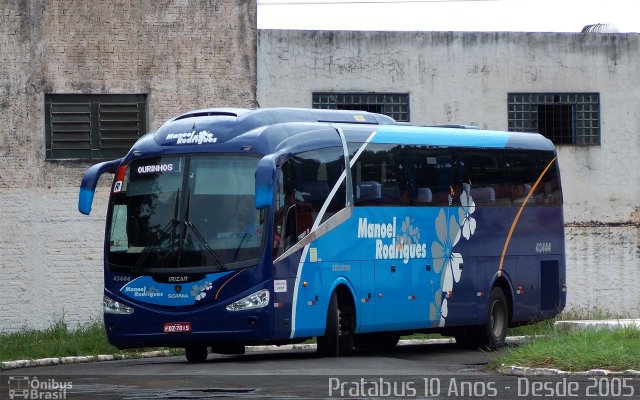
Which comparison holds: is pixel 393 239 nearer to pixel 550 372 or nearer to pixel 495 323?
pixel 495 323

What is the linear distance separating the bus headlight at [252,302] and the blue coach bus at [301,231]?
0.04 feet

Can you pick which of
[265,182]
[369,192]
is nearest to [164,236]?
[265,182]

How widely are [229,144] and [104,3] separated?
1012cm

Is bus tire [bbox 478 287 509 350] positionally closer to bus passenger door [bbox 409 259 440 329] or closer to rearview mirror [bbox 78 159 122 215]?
bus passenger door [bbox 409 259 440 329]

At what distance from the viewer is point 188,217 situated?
18625 millimetres

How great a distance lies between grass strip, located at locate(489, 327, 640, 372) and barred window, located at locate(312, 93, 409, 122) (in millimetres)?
12080

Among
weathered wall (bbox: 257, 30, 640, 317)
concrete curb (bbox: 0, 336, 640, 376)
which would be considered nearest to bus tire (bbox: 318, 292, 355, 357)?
concrete curb (bbox: 0, 336, 640, 376)

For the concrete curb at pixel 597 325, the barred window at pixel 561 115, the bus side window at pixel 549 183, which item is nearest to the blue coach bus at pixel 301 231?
the bus side window at pixel 549 183

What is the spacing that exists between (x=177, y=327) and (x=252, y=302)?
103cm

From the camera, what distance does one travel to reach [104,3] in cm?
2811

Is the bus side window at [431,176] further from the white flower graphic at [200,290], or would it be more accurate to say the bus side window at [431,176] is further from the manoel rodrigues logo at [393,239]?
the white flower graphic at [200,290]

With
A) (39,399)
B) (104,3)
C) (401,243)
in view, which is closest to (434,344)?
(401,243)

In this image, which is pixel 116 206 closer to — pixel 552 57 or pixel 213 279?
pixel 213 279

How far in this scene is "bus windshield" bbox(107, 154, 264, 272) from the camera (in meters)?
18.5
